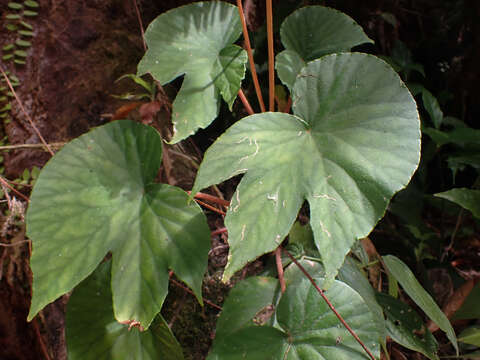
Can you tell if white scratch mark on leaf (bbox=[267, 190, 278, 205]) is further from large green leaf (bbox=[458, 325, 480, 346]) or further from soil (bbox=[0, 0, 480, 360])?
large green leaf (bbox=[458, 325, 480, 346])

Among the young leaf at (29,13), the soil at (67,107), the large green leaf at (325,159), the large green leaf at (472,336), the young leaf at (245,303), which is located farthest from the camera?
the young leaf at (29,13)

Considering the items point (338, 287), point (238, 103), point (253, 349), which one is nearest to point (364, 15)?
point (238, 103)

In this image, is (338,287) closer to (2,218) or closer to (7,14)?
(2,218)

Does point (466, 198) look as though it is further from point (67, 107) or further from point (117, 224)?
point (67, 107)


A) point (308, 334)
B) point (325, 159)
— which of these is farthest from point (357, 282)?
point (325, 159)

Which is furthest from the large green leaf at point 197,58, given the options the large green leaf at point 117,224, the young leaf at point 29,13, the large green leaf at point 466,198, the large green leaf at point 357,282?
the large green leaf at point 466,198

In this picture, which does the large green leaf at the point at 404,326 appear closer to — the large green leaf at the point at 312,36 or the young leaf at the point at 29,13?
the large green leaf at the point at 312,36
